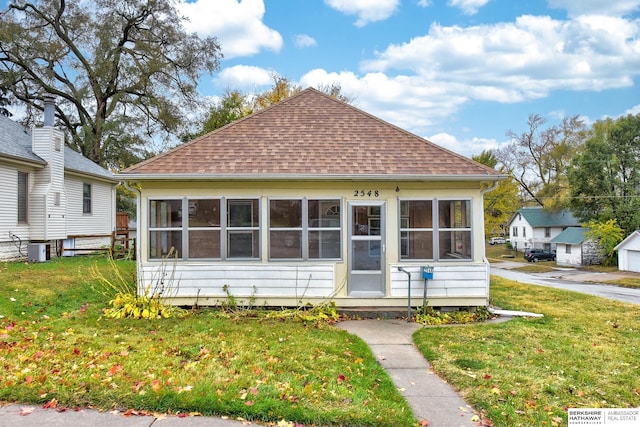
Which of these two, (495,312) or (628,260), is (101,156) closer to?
(495,312)

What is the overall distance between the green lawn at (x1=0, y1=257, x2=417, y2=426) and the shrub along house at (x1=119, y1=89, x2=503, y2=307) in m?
0.97

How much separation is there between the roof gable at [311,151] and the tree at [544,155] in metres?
40.8

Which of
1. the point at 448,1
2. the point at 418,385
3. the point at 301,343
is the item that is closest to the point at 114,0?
the point at 448,1

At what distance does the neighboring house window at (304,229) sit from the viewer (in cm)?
784

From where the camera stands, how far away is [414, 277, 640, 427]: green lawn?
3971 mm

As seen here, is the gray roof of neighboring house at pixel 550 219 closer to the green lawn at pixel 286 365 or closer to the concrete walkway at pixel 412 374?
the green lawn at pixel 286 365

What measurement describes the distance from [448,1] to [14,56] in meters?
24.0

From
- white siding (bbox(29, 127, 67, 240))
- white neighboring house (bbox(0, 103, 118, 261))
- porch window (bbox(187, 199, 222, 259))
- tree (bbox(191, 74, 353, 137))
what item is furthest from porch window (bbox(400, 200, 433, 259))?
tree (bbox(191, 74, 353, 137))

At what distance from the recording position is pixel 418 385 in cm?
448

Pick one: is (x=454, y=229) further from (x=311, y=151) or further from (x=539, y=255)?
(x=539, y=255)

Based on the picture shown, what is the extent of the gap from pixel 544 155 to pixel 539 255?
13.3 m

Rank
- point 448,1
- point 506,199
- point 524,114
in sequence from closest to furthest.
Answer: point 448,1 → point 506,199 → point 524,114

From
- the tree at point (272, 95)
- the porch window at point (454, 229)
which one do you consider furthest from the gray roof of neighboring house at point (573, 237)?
the porch window at point (454, 229)

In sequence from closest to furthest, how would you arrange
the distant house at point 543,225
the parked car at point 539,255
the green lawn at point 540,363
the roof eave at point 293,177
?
1. the green lawn at point 540,363
2. the roof eave at point 293,177
3. the parked car at point 539,255
4. the distant house at point 543,225
